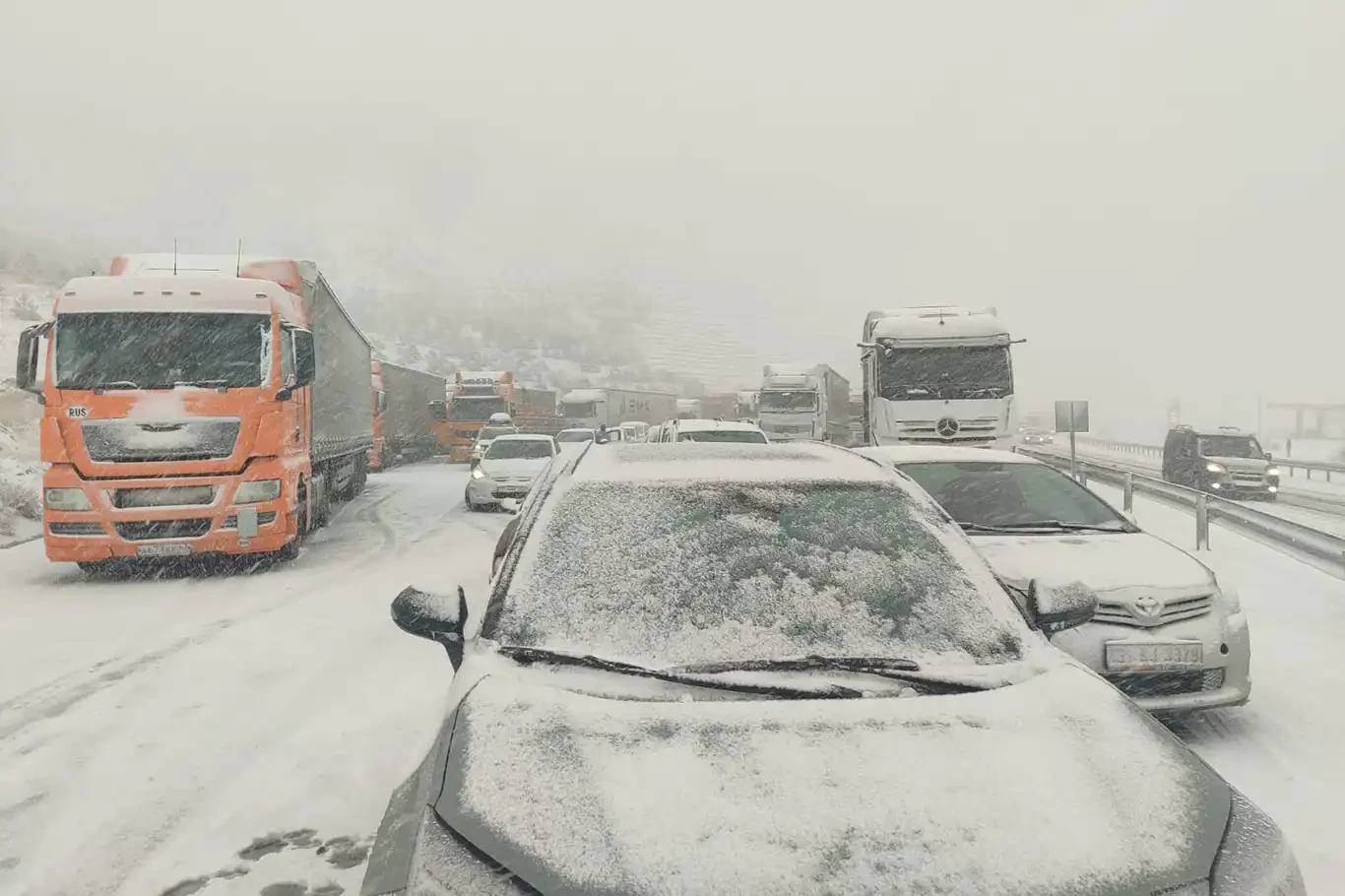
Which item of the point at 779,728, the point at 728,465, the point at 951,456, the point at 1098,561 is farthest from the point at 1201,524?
the point at 779,728

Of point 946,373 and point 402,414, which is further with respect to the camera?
point 402,414

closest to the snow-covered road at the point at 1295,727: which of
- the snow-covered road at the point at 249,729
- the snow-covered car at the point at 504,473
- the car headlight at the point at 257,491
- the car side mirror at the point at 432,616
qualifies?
the snow-covered road at the point at 249,729

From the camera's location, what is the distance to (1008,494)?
23.7ft

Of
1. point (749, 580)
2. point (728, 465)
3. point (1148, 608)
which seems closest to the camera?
point (749, 580)

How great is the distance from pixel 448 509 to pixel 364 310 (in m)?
111

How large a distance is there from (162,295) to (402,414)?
25284 mm

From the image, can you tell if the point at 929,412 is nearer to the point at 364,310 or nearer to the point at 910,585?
the point at 910,585

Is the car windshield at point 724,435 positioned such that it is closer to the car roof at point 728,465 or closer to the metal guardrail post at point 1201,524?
the metal guardrail post at point 1201,524

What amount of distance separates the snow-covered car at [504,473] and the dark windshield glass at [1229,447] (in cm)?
1603

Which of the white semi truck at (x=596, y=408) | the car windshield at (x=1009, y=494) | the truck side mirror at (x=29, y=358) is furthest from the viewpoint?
the white semi truck at (x=596, y=408)

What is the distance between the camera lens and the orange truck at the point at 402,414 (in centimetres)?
3177

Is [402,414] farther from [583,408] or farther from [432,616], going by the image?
[432,616]

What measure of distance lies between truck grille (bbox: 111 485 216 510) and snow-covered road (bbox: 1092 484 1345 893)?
928cm

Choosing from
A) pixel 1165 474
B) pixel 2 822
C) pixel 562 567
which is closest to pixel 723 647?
pixel 562 567
